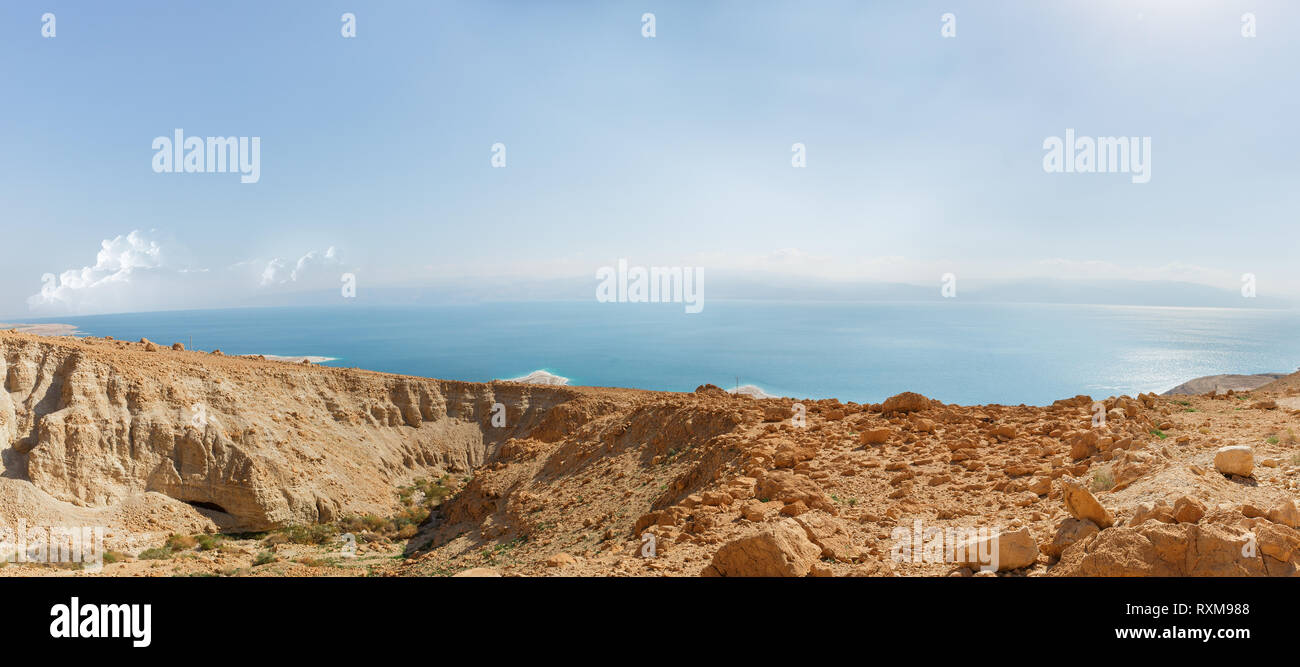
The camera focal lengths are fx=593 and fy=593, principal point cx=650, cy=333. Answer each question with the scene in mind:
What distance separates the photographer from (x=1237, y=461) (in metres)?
7.58

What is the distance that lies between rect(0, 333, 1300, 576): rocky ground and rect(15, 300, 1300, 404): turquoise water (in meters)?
50.8

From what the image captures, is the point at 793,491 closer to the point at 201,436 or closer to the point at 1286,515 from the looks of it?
the point at 1286,515

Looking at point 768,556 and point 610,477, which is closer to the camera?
point 768,556

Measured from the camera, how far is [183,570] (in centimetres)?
1625

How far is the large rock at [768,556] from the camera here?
6805mm

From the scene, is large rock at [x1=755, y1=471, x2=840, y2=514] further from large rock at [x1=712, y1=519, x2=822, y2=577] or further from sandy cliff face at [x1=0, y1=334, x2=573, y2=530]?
sandy cliff face at [x1=0, y1=334, x2=573, y2=530]

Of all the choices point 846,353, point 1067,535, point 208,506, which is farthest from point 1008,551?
point 846,353

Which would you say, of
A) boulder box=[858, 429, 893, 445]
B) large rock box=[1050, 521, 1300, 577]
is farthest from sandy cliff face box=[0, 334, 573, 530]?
large rock box=[1050, 521, 1300, 577]

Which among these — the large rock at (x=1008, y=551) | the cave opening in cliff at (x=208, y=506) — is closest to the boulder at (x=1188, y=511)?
the large rock at (x=1008, y=551)

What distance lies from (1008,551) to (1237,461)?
398cm

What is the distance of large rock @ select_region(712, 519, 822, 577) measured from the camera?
6.80 metres
